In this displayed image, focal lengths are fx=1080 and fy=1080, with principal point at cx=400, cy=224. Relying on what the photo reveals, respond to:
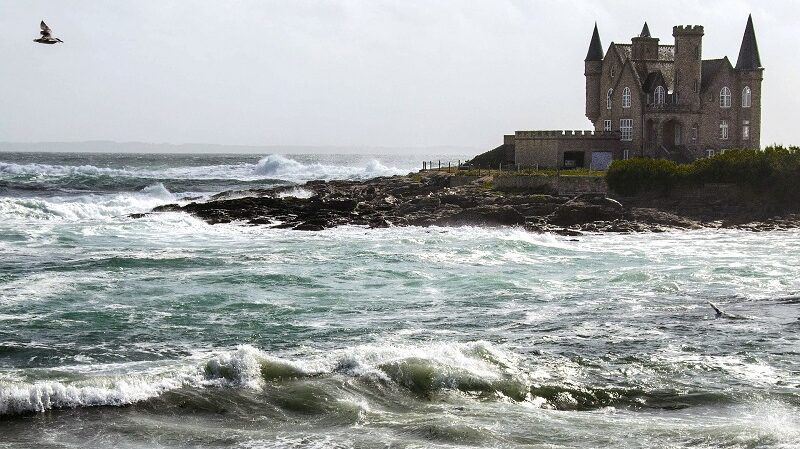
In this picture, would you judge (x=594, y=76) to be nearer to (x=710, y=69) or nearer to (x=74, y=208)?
(x=710, y=69)

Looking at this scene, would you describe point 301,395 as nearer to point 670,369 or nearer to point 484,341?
point 484,341

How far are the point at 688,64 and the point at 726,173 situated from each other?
14729 mm

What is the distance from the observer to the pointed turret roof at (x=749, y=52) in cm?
6519

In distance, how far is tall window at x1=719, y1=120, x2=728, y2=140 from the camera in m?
65.3

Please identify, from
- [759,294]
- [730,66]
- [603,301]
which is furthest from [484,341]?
[730,66]

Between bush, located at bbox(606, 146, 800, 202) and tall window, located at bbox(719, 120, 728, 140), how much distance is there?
1157 cm

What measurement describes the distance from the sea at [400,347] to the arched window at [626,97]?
29123 millimetres

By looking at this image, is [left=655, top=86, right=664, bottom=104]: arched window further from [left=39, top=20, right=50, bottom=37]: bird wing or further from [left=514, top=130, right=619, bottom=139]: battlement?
[left=39, top=20, right=50, bottom=37]: bird wing

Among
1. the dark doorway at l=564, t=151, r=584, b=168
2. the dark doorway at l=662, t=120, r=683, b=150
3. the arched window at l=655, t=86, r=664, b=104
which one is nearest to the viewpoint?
the arched window at l=655, t=86, r=664, b=104

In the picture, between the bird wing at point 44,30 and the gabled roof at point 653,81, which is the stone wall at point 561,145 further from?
the bird wing at point 44,30

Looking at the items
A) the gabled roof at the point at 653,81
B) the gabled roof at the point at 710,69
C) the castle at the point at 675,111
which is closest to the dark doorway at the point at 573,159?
the castle at the point at 675,111

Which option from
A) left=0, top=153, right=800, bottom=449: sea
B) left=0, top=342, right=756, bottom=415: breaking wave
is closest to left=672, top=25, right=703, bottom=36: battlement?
left=0, top=153, right=800, bottom=449: sea

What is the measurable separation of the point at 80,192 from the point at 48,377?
204ft

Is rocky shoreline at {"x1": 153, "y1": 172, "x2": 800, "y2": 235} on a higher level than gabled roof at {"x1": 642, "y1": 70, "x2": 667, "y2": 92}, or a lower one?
lower
